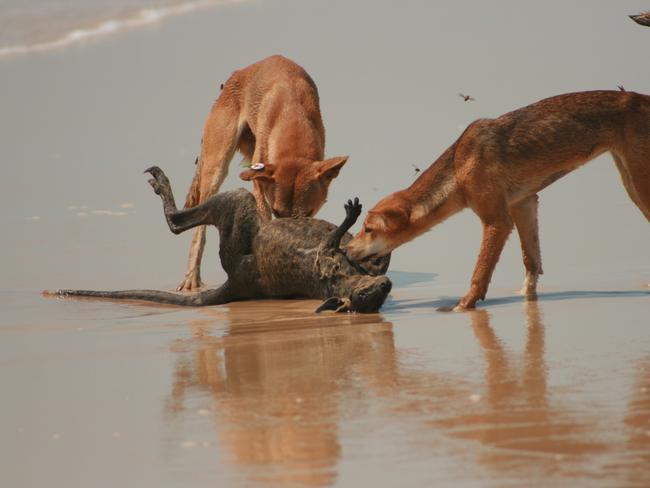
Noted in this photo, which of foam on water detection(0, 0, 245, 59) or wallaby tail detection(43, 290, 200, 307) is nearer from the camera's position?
wallaby tail detection(43, 290, 200, 307)

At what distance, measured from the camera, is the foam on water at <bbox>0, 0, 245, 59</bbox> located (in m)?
26.2

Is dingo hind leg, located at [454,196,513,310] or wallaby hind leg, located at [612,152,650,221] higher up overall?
wallaby hind leg, located at [612,152,650,221]

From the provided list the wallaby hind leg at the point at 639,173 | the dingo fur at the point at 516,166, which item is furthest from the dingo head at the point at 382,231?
the wallaby hind leg at the point at 639,173

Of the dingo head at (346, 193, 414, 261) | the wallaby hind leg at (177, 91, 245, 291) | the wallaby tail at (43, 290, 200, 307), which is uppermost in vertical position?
the wallaby hind leg at (177, 91, 245, 291)

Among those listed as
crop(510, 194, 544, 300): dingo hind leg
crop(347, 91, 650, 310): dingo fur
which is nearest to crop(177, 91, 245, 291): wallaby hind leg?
crop(347, 91, 650, 310): dingo fur

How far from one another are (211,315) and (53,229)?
5966 mm

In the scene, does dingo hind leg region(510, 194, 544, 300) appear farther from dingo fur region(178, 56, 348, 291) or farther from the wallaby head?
dingo fur region(178, 56, 348, 291)

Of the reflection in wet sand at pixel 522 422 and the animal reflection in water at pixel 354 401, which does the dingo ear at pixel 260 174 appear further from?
the reflection in wet sand at pixel 522 422

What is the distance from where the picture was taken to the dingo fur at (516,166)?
32.9 ft

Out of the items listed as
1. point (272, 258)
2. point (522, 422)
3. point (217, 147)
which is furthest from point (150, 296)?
point (522, 422)

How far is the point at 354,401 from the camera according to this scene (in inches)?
231

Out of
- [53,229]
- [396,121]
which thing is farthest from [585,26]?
[53,229]

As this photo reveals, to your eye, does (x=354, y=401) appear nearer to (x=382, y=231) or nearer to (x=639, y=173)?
(x=382, y=231)

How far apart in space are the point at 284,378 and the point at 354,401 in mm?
779
